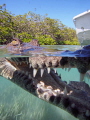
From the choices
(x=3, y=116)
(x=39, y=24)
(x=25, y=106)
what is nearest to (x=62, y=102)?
(x=3, y=116)

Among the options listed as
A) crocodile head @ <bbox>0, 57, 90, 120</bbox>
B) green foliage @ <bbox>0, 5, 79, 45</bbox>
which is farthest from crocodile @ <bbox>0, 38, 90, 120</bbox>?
green foliage @ <bbox>0, 5, 79, 45</bbox>

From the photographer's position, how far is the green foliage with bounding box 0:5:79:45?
12.7 m

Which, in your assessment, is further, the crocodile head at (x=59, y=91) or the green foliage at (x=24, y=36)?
the green foliage at (x=24, y=36)

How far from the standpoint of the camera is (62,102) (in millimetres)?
2371

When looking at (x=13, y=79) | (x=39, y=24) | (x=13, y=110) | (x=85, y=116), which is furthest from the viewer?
(x=39, y=24)

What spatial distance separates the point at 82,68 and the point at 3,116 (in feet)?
17.2

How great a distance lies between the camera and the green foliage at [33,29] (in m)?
12.7

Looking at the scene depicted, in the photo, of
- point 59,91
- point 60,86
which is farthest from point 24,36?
point 59,91

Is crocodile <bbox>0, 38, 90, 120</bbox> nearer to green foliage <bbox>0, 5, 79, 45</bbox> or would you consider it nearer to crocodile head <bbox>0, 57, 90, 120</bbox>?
crocodile head <bbox>0, 57, 90, 120</bbox>

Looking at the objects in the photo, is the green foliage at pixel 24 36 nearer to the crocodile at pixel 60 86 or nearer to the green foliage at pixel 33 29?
the green foliage at pixel 33 29

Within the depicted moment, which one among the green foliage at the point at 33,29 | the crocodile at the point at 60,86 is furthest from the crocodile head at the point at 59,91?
the green foliage at the point at 33,29

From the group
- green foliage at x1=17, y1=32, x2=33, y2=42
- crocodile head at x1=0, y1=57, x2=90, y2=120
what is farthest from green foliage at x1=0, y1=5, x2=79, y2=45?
crocodile head at x1=0, y1=57, x2=90, y2=120

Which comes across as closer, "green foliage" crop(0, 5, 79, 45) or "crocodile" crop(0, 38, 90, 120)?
"crocodile" crop(0, 38, 90, 120)

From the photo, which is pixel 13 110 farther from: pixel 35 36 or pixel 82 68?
pixel 35 36
